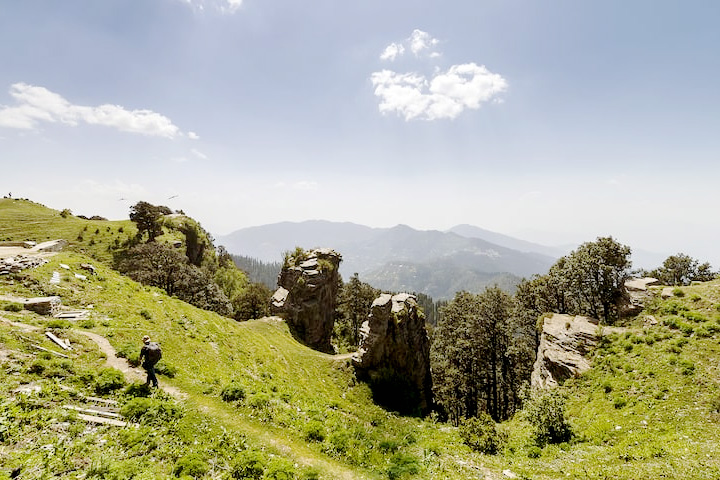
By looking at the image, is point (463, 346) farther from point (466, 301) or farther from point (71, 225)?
point (71, 225)

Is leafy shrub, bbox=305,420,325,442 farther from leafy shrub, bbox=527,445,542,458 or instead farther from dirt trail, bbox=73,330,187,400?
leafy shrub, bbox=527,445,542,458

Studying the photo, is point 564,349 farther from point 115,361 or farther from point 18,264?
point 18,264

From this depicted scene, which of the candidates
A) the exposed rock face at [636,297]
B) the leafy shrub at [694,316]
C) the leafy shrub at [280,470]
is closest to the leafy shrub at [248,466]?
the leafy shrub at [280,470]

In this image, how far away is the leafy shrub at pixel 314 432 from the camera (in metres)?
16.8

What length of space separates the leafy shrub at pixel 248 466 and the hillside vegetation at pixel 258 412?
0.19 ft

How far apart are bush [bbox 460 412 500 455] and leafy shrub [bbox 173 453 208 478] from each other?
1625 centimetres

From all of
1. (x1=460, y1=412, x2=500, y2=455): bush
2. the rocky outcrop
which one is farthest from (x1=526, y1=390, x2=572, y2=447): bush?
the rocky outcrop

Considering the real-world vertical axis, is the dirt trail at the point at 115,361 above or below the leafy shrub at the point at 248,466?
above

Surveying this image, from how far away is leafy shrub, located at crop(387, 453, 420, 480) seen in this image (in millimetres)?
14633

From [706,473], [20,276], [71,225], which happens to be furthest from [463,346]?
[71,225]

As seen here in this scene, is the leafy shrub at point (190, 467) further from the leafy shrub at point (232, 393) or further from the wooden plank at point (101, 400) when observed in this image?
the leafy shrub at point (232, 393)

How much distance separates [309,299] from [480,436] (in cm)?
4213

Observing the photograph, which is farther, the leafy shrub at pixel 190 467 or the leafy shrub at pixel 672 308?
the leafy shrub at pixel 672 308

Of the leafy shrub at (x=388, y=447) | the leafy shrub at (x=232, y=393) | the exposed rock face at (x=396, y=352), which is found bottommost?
the exposed rock face at (x=396, y=352)
